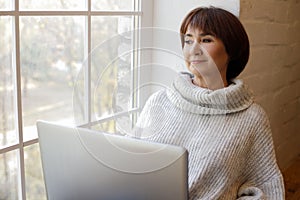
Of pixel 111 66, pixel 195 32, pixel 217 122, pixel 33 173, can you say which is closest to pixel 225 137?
pixel 217 122

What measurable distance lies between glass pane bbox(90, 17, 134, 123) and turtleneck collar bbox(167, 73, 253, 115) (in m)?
0.16

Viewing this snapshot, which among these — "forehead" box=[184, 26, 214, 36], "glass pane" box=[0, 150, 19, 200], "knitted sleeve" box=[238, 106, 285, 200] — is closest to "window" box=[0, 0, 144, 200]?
"glass pane" box=[0, 150, 19, 200]

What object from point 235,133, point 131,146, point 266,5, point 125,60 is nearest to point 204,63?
point 235,133

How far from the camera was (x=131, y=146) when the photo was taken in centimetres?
79

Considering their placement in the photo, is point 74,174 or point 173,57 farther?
point 173,57

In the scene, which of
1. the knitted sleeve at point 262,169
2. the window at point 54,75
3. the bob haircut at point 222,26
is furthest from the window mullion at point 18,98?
the knitted sleeve at point 262,169

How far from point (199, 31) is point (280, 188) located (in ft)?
1.54

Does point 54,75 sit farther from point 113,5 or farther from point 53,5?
point 113,5

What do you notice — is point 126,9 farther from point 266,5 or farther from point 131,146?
point 131,146

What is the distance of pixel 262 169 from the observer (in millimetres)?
1131

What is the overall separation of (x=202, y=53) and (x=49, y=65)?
16.7 inches

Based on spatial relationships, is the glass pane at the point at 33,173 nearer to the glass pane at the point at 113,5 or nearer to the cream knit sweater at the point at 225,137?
the cream knit sweater at the point at 225,137

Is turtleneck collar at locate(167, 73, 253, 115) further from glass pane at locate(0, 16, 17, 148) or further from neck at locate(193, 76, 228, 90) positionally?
glass pane at locate(0, 16, 17, 148)

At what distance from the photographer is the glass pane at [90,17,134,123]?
4.00 ft
